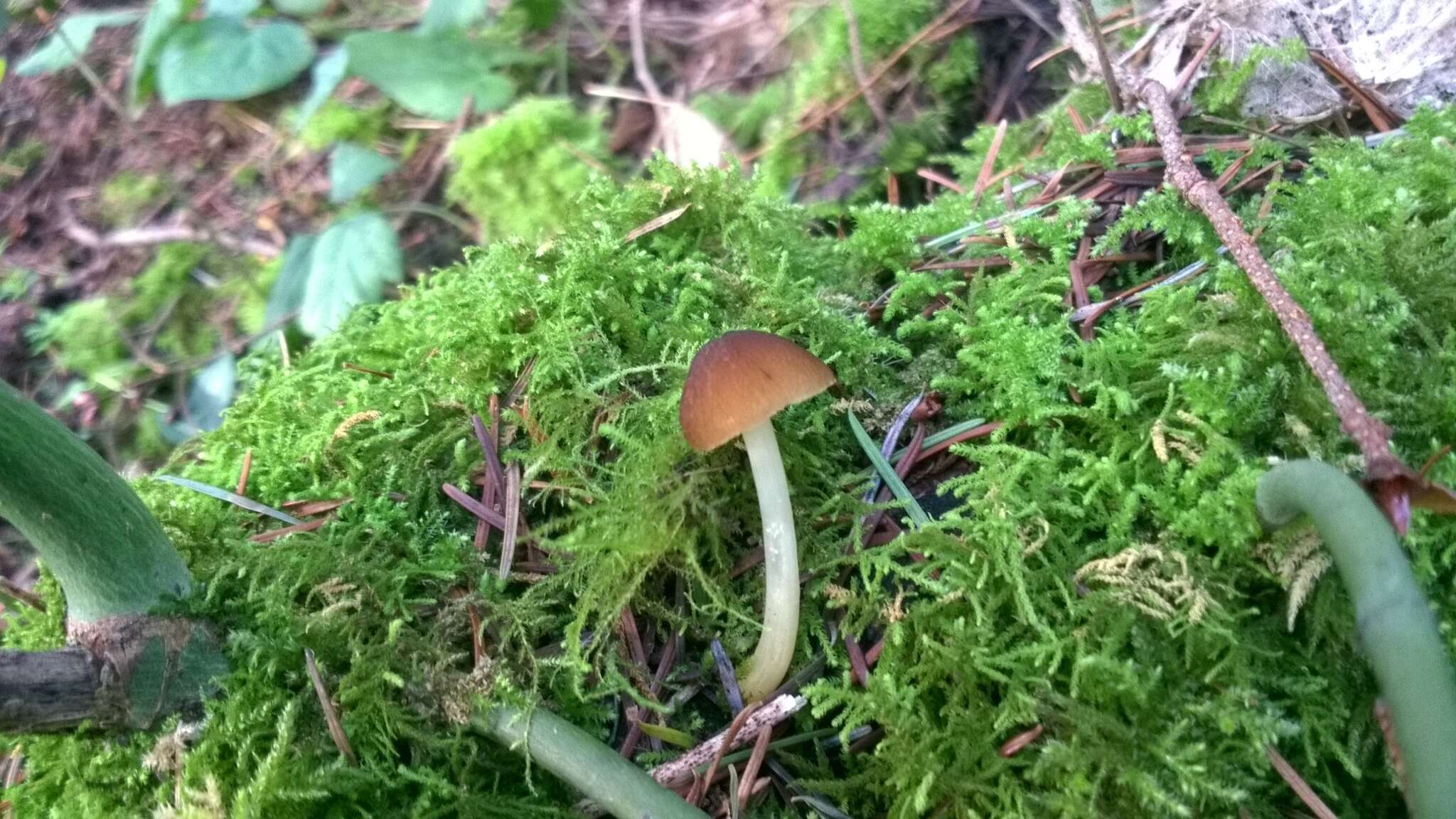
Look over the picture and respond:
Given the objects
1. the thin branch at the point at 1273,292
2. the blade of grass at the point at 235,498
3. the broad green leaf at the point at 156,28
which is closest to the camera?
the thin branch at the point at 1273,292

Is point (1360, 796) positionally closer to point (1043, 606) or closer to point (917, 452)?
point (1043, 606)

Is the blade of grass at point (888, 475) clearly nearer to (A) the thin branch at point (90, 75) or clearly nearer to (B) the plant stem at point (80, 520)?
(B) the plant stem at point (80, 520)

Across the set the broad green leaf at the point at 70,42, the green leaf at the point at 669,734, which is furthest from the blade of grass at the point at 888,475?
the broad green leaf at the point at 70,42

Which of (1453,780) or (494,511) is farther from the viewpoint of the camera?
(494,511)

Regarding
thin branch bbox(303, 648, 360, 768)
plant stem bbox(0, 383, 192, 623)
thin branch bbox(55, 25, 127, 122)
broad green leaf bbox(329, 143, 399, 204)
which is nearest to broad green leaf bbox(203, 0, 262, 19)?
thin branch bbox(55, 25, 127, 122)

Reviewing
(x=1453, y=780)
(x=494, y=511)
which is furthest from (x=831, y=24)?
(x=1453, y=780)

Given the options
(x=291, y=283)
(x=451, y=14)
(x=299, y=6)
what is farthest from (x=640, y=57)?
(x=291, y=283)
